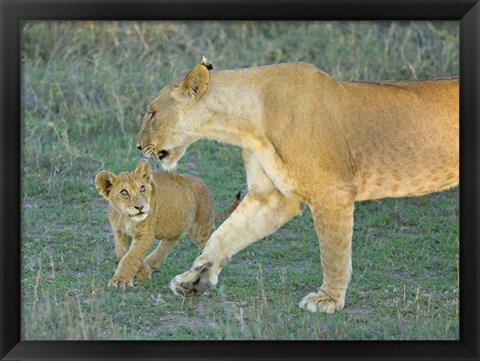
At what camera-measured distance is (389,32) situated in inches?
402

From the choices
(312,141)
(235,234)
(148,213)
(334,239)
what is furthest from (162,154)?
(334,239)

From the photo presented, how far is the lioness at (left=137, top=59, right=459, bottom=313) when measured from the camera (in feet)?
19.3

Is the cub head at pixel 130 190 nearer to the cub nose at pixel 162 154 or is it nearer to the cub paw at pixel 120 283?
the cub nose at pixel 162 154

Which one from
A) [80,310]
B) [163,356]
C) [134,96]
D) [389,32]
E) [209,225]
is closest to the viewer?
[163,356]

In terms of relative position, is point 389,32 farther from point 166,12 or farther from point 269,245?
point 166,12

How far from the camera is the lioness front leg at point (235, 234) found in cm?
619

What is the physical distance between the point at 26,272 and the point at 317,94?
1.91 metres

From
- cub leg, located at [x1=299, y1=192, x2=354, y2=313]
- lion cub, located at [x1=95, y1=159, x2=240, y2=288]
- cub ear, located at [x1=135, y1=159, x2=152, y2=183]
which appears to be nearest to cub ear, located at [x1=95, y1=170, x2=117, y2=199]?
lion cub, located at [x1=95, y1=159, x2=240, y2=288]

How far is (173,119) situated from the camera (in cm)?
616

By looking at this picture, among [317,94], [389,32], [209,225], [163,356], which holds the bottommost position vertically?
[163,356]

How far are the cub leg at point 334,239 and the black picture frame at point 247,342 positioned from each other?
22.7 inches

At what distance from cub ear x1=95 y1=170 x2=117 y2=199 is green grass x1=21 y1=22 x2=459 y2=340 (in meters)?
0.48

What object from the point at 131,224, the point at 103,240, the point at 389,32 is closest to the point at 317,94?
the point at 131,224

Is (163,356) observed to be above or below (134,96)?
below
